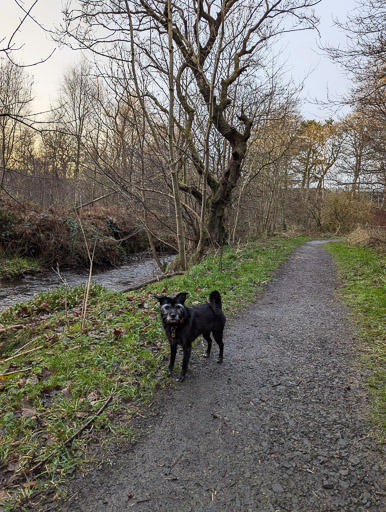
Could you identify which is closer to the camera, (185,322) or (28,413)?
(28,413)

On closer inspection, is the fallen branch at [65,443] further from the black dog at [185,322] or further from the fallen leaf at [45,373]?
the fallen leaf at [45,373]

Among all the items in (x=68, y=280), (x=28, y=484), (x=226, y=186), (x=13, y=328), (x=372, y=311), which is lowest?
(x=68, y=280)

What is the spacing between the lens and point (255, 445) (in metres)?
2.62

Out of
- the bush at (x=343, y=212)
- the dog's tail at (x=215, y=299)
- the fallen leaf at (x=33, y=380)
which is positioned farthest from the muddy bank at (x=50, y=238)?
the bush at (x=343, y=212)

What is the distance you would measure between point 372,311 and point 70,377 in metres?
5.45

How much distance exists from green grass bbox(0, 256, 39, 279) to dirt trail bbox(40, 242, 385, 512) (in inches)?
414

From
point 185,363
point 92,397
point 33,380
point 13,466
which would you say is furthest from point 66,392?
point 185,363

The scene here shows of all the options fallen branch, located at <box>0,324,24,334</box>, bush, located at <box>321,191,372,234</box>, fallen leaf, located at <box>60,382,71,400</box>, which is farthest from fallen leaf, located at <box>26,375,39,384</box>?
bush, located at <box>321,191,372,234</box>

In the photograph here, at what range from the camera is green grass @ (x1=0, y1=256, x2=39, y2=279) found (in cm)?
1183

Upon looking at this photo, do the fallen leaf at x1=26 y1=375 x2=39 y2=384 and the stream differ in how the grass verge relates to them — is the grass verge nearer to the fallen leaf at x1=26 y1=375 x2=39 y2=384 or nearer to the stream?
the fallen leaf at x1=26 y1=375 x2=39 y2=384

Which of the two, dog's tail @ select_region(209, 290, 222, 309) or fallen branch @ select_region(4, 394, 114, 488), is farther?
dog's tail @ select_region(209, 290, 222, 309)

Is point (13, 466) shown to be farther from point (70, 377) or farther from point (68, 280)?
point (68, 280)

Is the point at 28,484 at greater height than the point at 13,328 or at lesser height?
greater

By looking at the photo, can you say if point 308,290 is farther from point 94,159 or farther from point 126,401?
point 94,159
